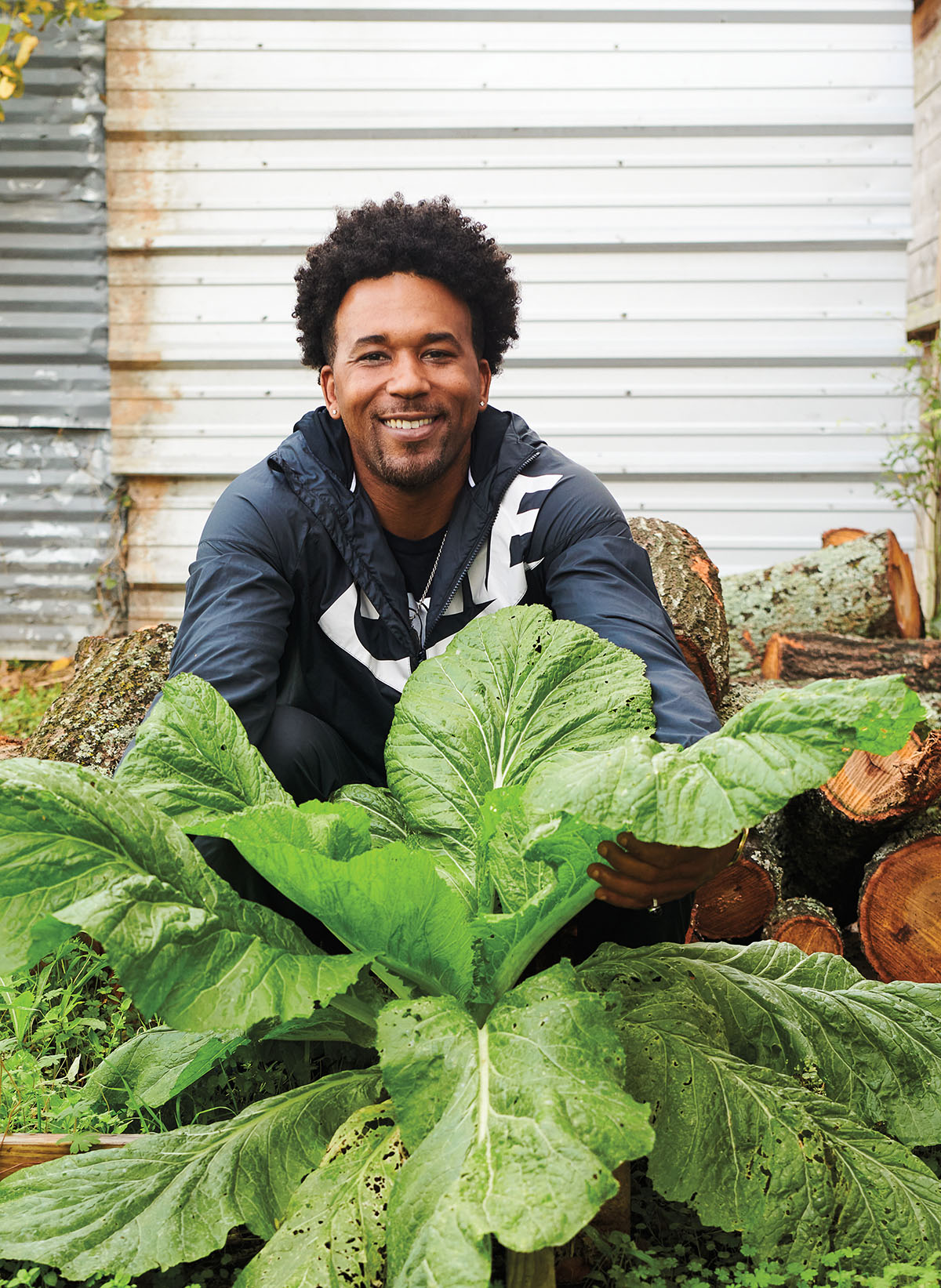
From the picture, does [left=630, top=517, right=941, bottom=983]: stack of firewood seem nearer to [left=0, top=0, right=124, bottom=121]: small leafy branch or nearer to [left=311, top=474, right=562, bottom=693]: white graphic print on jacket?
[left=311, top=474, right=562, bottom=693]: white graphic print on jacket

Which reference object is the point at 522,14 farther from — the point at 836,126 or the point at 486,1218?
the point at 486,1218

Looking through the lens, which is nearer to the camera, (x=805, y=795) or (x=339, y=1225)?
(x=339, y=1225)

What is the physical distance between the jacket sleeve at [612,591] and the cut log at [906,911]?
2.80 feet

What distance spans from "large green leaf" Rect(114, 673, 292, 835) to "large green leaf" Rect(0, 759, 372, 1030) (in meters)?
0.22

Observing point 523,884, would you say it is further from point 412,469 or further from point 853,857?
point 853,857

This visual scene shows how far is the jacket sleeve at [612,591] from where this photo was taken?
65.9 inches

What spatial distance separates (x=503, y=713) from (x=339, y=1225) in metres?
0.82

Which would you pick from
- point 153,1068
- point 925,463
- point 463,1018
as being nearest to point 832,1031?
point 463,1018

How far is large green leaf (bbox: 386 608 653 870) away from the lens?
1684 millimetres

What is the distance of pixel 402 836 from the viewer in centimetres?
179

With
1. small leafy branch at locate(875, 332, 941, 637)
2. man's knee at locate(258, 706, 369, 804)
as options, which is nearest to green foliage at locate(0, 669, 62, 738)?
man's knee at locate(258, 706, 369, 804)

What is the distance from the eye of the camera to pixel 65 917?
1.11 meters

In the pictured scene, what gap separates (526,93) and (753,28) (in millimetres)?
1091

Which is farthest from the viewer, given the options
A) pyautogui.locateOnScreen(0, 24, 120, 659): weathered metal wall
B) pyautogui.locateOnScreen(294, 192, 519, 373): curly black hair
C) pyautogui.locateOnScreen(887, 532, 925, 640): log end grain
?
pyautogui.locateOnScreen(0, 24, 120, 659): weathered metal wall
